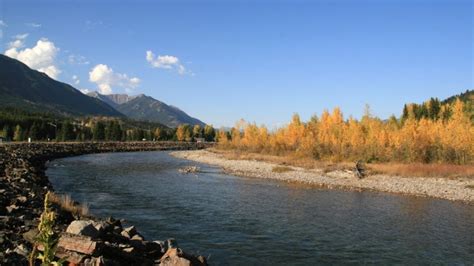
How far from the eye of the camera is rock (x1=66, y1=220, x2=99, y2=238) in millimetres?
15008

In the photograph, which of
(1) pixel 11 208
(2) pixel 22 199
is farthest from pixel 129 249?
(2) pixel 22 199

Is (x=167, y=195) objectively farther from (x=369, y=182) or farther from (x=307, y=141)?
(x=307, y=141)

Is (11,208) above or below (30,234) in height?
above

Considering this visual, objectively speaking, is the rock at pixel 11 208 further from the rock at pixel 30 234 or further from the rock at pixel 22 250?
the rock at pixel 22 250

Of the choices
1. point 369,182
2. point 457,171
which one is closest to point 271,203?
point 369,182

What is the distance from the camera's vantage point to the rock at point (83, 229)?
15.0 metres

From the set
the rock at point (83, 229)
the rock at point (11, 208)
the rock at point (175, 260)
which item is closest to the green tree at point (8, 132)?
the rock at point (11, 208)

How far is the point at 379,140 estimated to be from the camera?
7669cm

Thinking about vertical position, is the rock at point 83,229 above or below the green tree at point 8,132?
below

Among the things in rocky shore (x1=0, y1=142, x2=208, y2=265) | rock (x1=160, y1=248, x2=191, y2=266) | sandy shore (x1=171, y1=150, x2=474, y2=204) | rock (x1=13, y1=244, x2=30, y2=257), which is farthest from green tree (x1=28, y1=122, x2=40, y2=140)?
rock (x1=160, y1=248, x2=191, y2=266)

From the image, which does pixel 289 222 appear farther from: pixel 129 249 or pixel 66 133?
pixel 66 133

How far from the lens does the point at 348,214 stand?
3069cm

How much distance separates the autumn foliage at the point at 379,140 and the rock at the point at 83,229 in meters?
60.6

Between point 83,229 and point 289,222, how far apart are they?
15.2m
